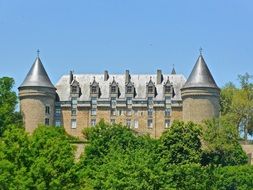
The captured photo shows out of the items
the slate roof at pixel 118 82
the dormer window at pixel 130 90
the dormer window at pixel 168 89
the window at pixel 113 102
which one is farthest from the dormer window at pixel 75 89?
the dormer window at pixel 168 89

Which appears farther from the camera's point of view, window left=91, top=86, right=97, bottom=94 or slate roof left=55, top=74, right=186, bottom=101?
window left=91, top=86, right=97, bottom=94

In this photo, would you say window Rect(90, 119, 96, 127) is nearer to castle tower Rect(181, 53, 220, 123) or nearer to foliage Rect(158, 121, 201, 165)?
castle tower Rect(181, 53, 220, 123)

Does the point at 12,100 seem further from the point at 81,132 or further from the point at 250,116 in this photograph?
the point at 250,116

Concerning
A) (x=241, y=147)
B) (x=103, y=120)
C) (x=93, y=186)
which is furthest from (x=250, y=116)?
(x=93, y=186)

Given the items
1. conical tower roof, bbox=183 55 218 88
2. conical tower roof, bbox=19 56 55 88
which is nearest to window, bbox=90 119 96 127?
conical tower roof, bbox=19 56 55 88

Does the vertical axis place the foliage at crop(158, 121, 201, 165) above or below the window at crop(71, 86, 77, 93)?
below

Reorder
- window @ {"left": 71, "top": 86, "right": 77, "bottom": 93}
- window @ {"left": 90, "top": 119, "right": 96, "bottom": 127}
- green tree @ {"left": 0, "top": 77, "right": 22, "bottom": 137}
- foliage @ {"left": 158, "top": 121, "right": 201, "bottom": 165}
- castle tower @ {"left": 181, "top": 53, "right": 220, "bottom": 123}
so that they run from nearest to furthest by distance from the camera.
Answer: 1. foliage @ {"left": 158, "top": 121, "right": 201, "bottom": 165}
2. green tree @ {"left": 0, "top": 77, "right": 22, "bottom": 137}
3. castle tower @ {"left": 181, "top": 53, "right": 220, "bottom": 123}
4. window @ {"left": 90, "top": 119, "right": 96, "bottom": 127}
5. window @ {"left": 71, "top": 86, "right": 77, "bottom": 93}

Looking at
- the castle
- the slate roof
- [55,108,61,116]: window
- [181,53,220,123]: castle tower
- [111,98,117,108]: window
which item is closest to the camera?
[181,53,220,123]: castle tower

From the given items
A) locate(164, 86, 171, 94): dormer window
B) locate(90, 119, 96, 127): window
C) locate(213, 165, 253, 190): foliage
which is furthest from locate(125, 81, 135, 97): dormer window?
locate(213, 165, 253, 190): foliage

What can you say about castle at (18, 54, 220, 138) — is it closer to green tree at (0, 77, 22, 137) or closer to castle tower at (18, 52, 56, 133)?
castle tower at (18, 52, 56, 133)

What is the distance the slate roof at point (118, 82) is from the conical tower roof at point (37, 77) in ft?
10.2

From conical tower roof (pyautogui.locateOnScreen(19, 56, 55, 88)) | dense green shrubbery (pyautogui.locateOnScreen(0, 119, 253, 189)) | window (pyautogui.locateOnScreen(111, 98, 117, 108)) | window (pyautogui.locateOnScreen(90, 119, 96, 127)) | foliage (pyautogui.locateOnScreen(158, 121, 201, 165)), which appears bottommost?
dense green shrubbery (pyautogui.locateOnScreen(0, 119, 253, 189))

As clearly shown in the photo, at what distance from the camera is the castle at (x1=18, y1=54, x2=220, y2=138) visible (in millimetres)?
99812

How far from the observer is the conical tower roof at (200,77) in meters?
100
